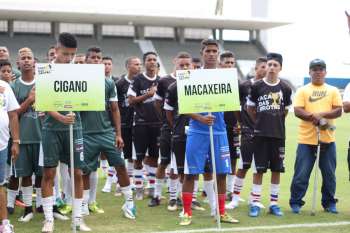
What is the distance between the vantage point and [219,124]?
25.3 ft

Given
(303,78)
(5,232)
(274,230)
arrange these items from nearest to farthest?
(5,232), (274,230), (303,78)

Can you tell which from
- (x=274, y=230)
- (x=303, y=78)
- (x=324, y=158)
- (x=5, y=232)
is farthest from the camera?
(x=303, y=78)

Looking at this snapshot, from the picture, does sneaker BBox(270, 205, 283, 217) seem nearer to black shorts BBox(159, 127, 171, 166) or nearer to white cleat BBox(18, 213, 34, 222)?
black shorts BBox(159, 127, 171, 166)

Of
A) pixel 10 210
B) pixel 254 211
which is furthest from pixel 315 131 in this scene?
pixel 10 210

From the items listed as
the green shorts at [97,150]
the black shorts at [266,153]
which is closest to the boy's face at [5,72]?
the green shorts at [97,150]

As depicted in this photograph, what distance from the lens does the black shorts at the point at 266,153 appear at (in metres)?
8.30

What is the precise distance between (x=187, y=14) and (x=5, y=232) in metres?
44.5

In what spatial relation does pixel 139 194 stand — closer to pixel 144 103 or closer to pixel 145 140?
pixel 145 140

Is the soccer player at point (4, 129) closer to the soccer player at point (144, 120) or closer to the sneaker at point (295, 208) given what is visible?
the soccer player at point (144, 120)

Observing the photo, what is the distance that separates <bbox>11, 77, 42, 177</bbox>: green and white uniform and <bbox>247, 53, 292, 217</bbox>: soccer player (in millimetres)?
2849

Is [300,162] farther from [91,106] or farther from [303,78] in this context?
[303,78]

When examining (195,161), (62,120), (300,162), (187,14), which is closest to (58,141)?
(62,120)

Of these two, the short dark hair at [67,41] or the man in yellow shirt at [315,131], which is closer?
the short dark hair at [67,41]

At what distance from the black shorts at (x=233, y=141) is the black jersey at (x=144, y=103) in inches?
42.4
